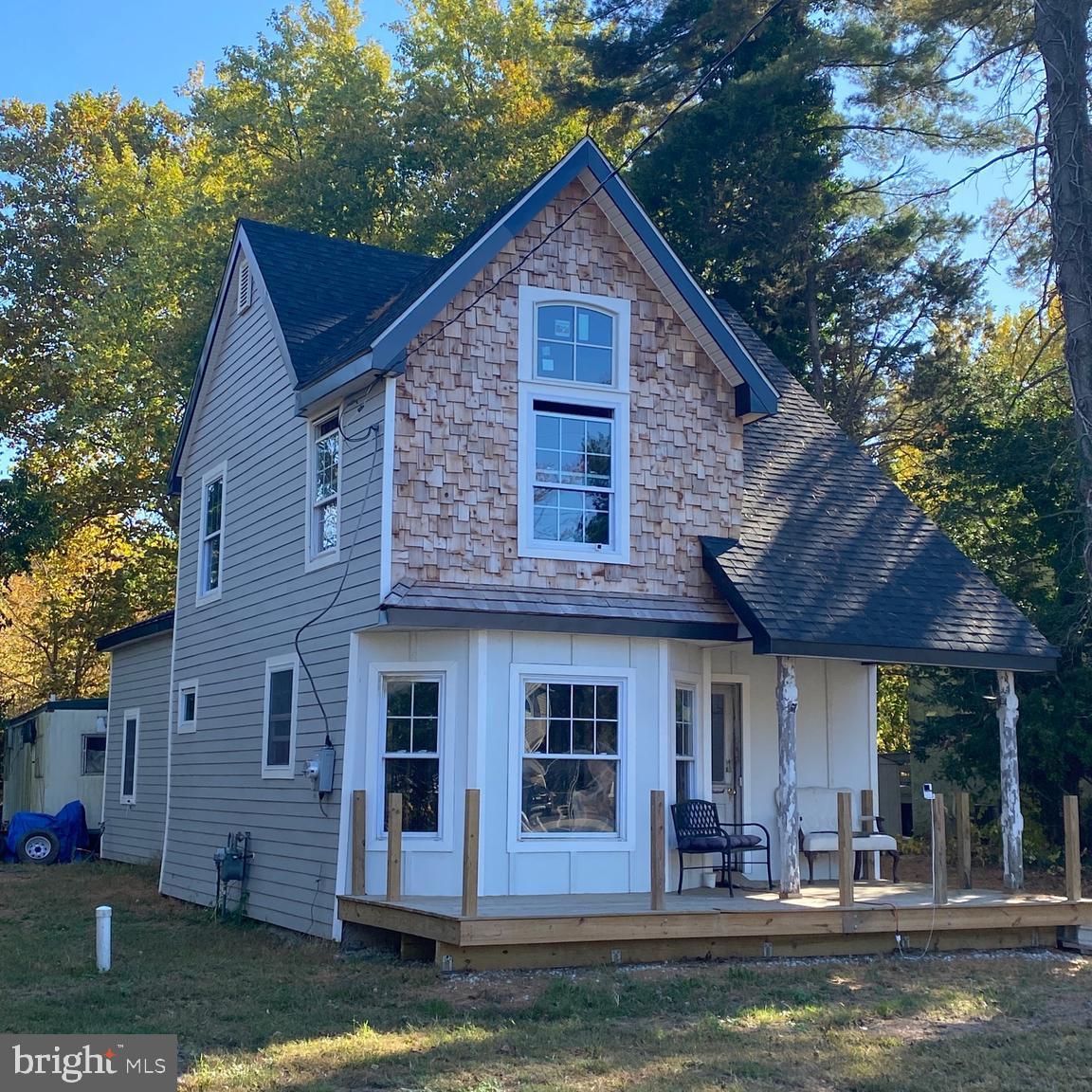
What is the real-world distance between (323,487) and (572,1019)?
6.48m

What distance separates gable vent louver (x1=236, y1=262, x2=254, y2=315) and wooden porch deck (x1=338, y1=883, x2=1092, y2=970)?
25.2 feet

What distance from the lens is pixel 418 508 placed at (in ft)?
39.4

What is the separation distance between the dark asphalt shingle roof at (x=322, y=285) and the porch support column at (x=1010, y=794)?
7.37m

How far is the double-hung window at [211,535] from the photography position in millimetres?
16656

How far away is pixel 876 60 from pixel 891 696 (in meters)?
Answer: 13.9

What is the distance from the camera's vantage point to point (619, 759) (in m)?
12.4

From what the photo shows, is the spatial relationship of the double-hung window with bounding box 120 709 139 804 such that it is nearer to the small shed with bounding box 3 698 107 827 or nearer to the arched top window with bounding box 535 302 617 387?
the small shed with bounding box 3 698 107 827

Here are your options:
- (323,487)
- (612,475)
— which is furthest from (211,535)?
(612,475)

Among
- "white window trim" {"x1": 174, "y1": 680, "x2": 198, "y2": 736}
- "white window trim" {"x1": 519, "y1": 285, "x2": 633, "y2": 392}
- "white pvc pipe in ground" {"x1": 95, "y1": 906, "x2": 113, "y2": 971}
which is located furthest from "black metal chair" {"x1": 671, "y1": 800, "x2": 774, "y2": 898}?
"white window trim" {"x1": 174, "y1": 680, "x2": 198, "y2": 736}

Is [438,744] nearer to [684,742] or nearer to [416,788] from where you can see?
[416,788]

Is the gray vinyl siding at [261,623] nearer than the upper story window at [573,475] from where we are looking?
Yes

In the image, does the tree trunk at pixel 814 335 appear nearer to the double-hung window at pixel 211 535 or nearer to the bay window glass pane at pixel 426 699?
the double-hung window at pixel 211 535

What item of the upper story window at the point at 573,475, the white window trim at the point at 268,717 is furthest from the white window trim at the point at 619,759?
the white window trim at the point at 268,717

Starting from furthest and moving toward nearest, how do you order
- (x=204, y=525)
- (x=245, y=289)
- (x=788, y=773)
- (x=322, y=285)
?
(x=204, y=525)
(x=245, y=289)
(x=322, y=285)
(x=788, y=773)
